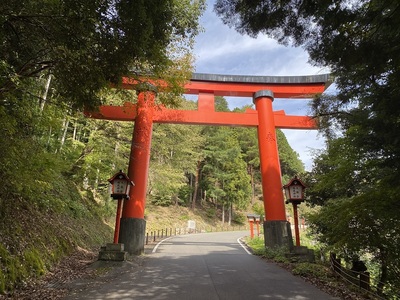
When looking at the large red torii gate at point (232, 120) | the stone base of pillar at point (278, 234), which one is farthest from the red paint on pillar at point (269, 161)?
the stone base of pillar at point (278, 234)

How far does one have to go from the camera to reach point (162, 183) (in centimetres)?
1767

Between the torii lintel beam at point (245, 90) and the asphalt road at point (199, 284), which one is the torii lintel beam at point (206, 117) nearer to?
the torii lintel beam at point (245, 90)

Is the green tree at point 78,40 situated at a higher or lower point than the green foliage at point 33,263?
higher

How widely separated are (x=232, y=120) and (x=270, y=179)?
9.19 ft

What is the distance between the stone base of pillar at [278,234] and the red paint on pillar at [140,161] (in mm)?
4743

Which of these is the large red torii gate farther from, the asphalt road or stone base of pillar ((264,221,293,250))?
the asphalt road

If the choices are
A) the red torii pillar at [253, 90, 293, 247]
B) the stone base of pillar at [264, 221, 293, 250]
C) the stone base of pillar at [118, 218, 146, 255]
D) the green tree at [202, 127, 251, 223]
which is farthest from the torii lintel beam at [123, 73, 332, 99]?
the green tree at [202, 127, 251, 223]

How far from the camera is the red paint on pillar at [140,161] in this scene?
10.0 m

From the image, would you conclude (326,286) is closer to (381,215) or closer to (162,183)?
(381,215)

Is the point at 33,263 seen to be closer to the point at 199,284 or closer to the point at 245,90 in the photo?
the point at 199,284

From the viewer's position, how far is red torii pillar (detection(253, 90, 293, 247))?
10289 mm

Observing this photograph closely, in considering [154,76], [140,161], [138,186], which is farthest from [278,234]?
[154,76]

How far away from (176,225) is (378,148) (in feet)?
80.2

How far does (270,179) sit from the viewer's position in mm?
10875
